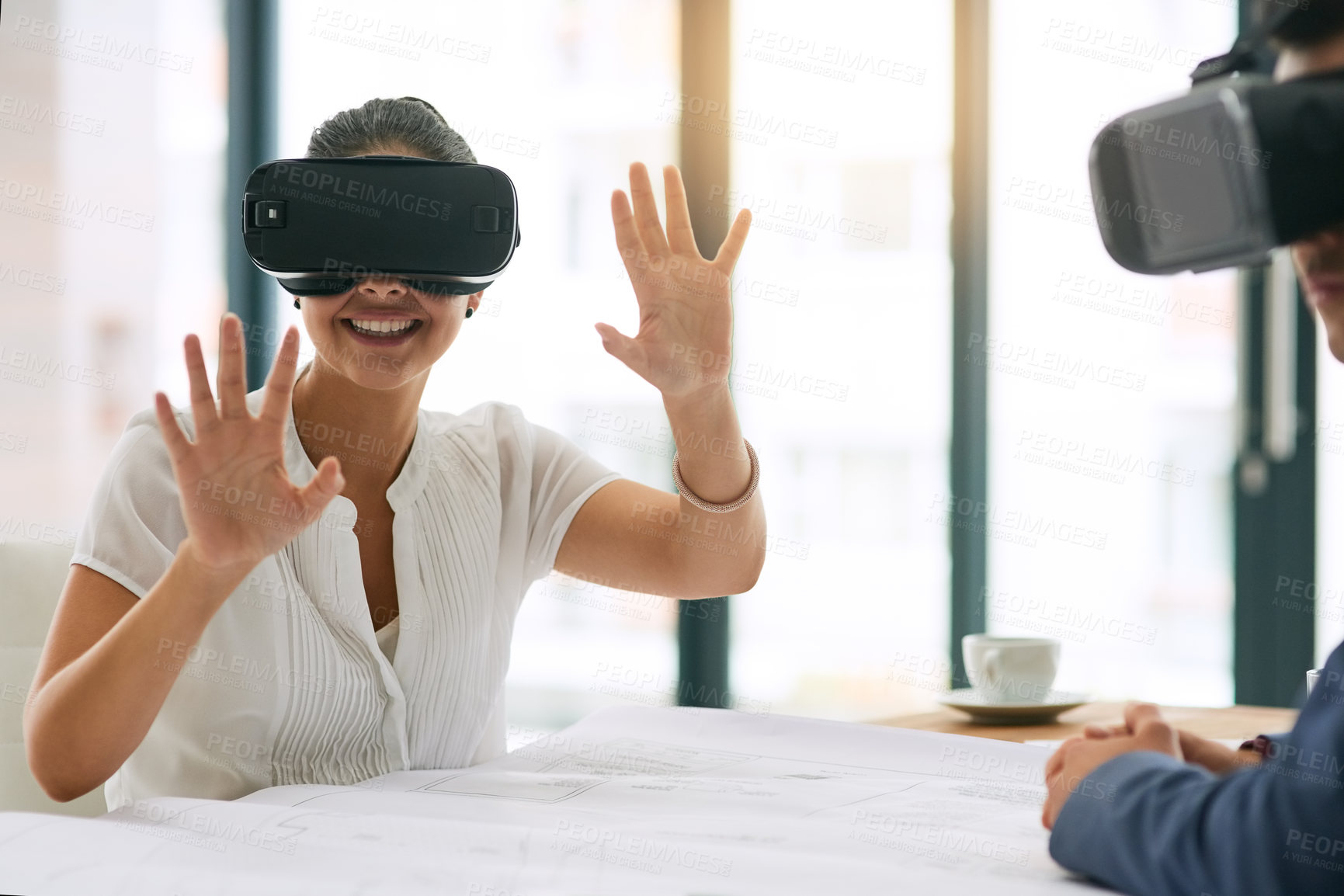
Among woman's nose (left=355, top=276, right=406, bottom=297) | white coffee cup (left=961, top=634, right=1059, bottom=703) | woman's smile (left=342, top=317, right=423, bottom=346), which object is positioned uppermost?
woman's nose (left=355, top=276, right=406, bottom=297)

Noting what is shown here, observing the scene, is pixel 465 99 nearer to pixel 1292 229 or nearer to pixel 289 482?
pixel 289 482

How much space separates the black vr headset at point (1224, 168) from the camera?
500 mm

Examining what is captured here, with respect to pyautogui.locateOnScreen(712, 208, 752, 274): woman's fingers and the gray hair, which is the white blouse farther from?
pyautogui.locateOnScreen(712, 208, 752, 274): woman's fingers

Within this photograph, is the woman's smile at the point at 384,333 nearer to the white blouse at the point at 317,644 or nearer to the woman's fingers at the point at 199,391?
the white blouse at the point at 317,644

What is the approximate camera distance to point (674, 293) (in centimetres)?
107

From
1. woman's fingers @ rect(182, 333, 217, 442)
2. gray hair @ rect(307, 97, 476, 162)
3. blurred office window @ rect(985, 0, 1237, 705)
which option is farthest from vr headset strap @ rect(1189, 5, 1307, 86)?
blurred office window @ rect(985, 0, 1237, 705)

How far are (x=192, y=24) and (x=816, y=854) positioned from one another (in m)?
3.11

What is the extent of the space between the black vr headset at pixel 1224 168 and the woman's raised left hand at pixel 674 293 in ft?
1.59

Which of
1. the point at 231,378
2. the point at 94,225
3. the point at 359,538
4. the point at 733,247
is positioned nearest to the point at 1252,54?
the point at 733,247

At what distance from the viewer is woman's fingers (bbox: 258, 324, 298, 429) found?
2.63 feet

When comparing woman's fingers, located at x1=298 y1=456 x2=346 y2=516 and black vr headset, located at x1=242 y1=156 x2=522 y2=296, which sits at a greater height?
black vr headset, located at x1=242 y1=156 x2=522 y2=296

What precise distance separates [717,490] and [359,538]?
38 cm

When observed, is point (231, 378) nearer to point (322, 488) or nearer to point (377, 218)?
point (322, 488)

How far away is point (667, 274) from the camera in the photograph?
1.07 m
